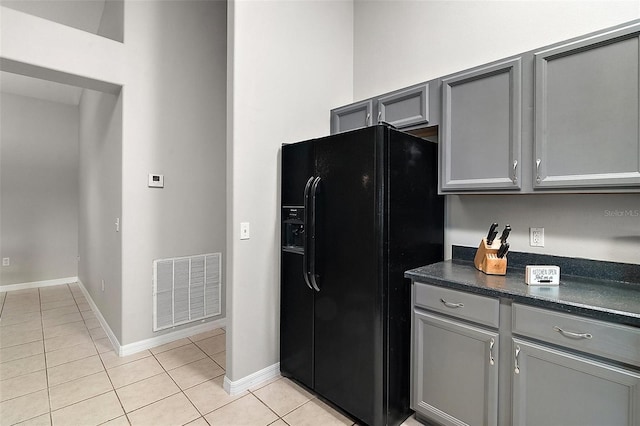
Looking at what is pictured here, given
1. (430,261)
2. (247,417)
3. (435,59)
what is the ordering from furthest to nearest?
1. (435,59)
2. (430,261)
3. (247,417)

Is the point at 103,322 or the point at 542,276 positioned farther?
the point at 103,322

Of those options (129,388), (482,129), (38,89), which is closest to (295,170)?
(482,129)

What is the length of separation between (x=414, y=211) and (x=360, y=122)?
0.97m

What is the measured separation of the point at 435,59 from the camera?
235 centimetres

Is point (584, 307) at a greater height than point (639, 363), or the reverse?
point (584, 307)

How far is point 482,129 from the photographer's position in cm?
183

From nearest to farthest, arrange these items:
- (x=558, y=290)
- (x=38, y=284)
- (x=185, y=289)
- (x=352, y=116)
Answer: (x=558, y=290)
(x=352, y=116)
(x=185, y=289)
(x=38, y=284)

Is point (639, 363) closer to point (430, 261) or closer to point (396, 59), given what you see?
point (430, 261)

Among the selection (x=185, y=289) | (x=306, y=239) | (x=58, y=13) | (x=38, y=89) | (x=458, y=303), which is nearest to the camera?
(x=458, y=303)

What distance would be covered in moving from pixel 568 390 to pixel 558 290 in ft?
1.42

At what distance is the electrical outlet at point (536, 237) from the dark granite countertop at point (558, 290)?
0.17 m

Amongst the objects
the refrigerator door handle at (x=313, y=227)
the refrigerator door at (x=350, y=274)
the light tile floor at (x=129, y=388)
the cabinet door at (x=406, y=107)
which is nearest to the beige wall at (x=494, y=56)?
the cabinet door at (x=406, y=107)

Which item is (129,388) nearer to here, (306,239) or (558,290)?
(306,239)

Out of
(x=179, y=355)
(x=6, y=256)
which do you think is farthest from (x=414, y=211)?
(x=6, y=256)
